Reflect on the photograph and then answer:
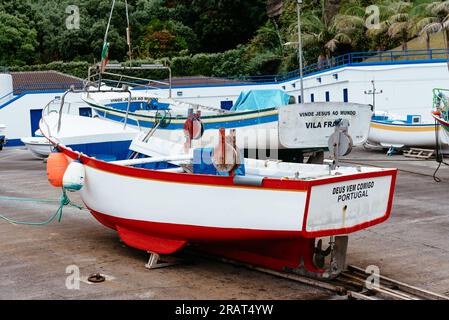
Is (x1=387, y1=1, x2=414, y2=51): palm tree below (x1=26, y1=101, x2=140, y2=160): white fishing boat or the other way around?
the other way around

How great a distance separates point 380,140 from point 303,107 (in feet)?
47.2

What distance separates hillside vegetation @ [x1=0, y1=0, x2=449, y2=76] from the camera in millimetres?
47594

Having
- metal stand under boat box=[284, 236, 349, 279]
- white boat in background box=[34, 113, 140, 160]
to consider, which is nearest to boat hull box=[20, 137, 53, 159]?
white boat in background box=[34, 113, 140, 160]

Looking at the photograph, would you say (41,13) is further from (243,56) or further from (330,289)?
(330,289)

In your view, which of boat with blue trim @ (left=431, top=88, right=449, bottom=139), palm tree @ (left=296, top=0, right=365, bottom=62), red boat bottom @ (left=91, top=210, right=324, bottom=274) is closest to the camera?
red boat bottom @ (left=91, top=210, right=324, bottom=274)

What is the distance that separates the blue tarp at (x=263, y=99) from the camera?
18016 millimetres

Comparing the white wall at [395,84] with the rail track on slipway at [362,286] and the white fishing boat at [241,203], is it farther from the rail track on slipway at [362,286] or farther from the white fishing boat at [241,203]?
the rail track on slipway at [362,286]

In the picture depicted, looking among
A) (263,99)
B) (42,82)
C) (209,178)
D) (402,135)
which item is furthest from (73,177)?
(42,82)

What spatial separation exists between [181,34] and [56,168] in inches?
1924

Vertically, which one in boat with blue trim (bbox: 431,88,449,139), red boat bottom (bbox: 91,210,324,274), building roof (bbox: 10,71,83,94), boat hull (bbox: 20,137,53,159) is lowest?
red boat bottom (bbox: 91,210,324,274)

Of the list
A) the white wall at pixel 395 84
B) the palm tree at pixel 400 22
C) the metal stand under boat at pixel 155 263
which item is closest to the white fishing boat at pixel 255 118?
the metal stand under boat at pixel 155 263

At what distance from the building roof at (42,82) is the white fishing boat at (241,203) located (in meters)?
29.7

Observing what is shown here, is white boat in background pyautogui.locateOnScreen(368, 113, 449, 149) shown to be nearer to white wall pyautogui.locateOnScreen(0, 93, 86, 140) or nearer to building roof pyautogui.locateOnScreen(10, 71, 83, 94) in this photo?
white wall pyautogui.locateOnScreen(0, 93, 86, 140)

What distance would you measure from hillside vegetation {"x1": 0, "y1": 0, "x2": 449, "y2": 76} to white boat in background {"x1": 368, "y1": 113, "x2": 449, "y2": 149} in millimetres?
19661
